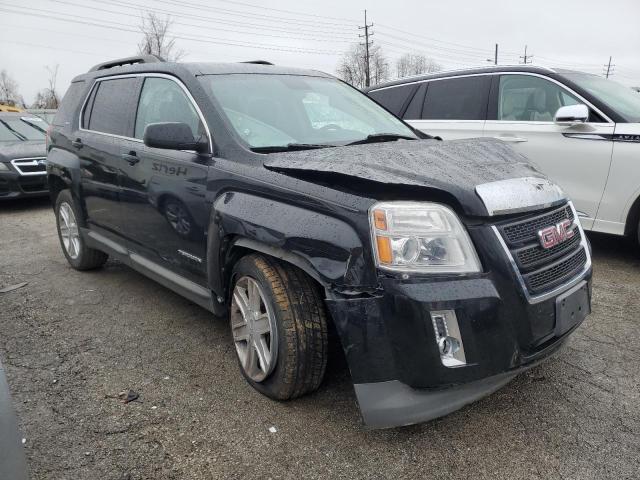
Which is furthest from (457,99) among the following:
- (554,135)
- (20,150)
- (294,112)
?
(20,150)

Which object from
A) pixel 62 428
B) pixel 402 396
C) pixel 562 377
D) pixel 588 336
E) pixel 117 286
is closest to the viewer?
pixel 402 396

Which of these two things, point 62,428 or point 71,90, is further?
point 71,90

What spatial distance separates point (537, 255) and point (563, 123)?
116 inches

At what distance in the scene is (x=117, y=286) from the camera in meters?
4.53

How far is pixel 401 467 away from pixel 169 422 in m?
1.13

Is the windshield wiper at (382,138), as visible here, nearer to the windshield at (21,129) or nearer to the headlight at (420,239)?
the headlight at (420,239)

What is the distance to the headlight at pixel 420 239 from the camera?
205 centimetres

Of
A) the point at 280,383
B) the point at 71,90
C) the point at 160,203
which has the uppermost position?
the point at 71,90

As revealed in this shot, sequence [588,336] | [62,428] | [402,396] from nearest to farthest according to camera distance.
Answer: [402,396]
[62,428]
[588,336]

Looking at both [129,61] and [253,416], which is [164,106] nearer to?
[129,61]

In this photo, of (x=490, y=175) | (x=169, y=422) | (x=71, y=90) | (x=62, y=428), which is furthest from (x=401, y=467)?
(x=71, y=90)

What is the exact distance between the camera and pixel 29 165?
872cm

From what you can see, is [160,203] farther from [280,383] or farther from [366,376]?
[366,376]

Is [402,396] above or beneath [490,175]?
beneath
